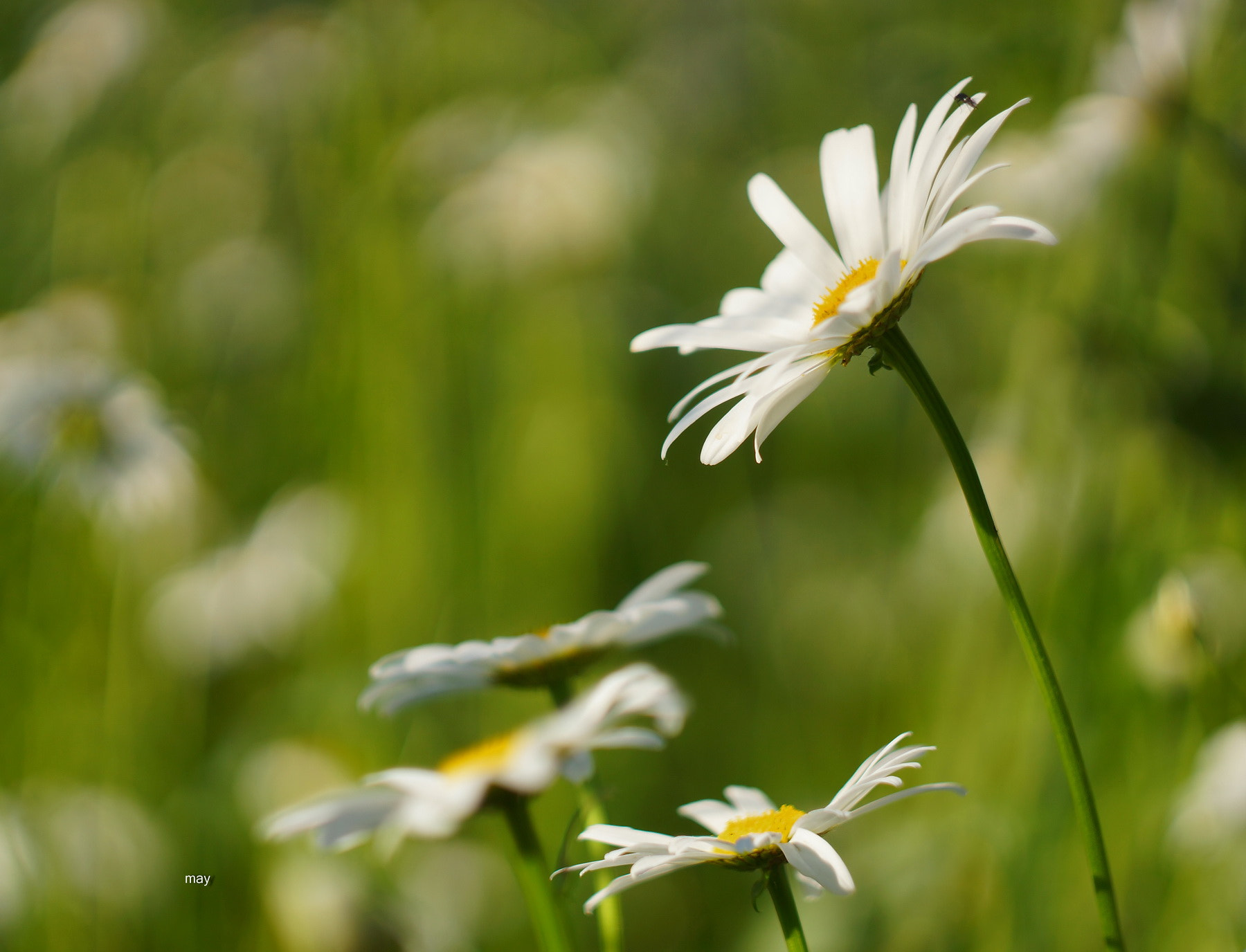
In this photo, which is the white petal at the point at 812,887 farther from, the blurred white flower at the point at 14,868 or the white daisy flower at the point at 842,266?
the blurred white flower at the point at 14,868

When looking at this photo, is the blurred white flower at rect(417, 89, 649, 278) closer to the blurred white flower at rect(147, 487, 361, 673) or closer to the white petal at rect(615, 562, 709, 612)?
the blurred white flower at rect(147, 487, 361, 673)

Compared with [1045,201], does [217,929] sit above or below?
below

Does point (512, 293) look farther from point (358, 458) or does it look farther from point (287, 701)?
point (287, 701)

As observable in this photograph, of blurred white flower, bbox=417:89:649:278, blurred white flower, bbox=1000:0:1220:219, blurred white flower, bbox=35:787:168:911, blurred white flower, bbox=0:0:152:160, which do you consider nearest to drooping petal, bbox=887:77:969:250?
blurred white flower, bbox=1000:0:1220:219

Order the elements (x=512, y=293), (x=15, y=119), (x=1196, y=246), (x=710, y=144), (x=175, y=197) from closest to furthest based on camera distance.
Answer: (x=1196, y=246), (x=15, y=119), (x=512, y=293), (x=175, y=197), (x=710, y=144)

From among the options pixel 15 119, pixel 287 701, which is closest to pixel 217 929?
pixel 287 701

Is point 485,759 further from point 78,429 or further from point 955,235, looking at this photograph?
point 78,429

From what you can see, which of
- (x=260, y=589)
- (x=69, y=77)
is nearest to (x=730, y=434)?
(x=260, y=589)

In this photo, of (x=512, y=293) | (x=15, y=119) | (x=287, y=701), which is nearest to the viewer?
(x=287, y=701)
